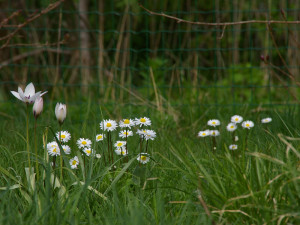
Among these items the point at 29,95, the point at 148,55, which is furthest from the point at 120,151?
the point at 148,55

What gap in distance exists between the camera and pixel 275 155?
75.9 inches

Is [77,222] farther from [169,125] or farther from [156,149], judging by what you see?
[169,125]

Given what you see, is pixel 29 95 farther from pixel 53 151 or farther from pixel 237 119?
pixel 237 119

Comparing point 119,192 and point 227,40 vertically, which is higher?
point 227,40

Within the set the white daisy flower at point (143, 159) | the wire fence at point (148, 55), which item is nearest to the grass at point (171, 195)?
the white daisy flower at point (143, 159)

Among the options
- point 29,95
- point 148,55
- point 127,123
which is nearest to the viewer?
point 29,95

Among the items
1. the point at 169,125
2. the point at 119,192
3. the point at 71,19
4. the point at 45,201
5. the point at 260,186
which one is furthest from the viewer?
the point at 71,19

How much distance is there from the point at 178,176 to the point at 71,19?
190 inches

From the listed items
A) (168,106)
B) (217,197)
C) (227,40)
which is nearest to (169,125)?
(168,106)

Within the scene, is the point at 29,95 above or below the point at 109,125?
above

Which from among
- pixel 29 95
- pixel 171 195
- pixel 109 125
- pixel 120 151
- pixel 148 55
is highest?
pixel 148 55

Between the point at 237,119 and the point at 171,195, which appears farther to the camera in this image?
the point at 237,119

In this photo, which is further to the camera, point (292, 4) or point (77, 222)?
point (292, 4)

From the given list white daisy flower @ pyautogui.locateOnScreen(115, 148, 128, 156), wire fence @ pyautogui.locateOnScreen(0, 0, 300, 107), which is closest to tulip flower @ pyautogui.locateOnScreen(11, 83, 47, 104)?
white daisy flower @ pyautogui.locateOnScreen(115, 148, 128, 156)
